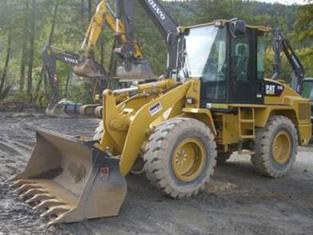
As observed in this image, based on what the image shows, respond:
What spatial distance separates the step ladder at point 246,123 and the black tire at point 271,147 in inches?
7.0

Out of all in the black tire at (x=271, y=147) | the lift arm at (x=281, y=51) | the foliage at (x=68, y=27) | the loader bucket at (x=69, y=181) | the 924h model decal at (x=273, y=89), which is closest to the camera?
the loader bucket at (x=69, y=181)

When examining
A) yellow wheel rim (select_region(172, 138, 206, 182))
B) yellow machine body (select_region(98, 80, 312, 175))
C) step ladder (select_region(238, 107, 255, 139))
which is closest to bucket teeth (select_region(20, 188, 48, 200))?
yellow machine body (select_region(98, 80, 312, 175))

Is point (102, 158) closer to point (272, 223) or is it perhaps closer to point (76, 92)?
point (272, 223)

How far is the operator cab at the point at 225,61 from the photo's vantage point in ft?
24.0

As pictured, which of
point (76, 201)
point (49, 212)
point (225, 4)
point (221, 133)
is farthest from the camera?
point (225, 4)

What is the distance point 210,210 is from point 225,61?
7.37ft

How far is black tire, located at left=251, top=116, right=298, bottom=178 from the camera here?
7906mm

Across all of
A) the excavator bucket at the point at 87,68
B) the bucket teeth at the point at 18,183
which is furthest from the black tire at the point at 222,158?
the excavator bucket at the point at 87,68

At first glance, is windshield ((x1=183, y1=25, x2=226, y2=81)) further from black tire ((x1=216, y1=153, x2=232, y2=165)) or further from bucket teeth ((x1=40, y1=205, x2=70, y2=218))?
Answer: bucket teeth ((x1=40, y1=205, x2=70, y2=218))

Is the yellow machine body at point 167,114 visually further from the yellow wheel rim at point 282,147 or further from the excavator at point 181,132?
the yellow wheel rim at point 282,147

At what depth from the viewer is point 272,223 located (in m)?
5.73

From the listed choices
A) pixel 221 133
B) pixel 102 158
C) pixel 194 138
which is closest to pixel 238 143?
pixel 221 133

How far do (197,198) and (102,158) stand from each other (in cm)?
158

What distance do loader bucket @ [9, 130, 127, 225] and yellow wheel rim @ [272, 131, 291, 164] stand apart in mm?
3345
